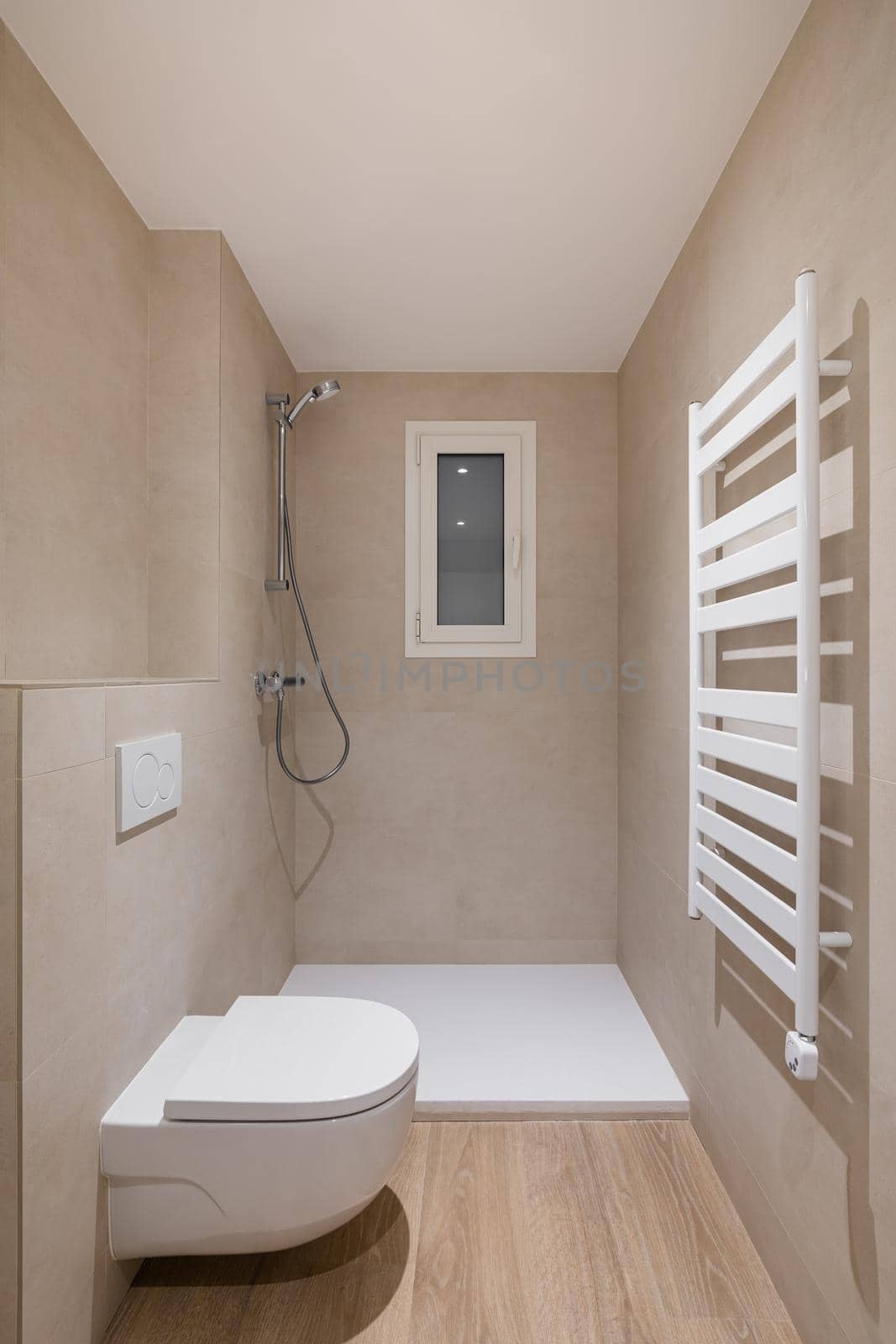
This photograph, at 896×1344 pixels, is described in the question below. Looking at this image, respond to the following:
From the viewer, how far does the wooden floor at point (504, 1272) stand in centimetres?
135

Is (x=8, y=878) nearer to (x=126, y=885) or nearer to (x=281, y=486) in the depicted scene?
(x=126, y=885)

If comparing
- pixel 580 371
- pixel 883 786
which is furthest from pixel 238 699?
pixel 580 371

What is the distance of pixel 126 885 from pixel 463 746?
163 cm

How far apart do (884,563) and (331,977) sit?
234 centimetres

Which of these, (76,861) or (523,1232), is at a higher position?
(76,861)

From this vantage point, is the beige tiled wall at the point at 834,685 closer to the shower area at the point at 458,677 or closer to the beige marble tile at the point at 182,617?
the shower area at the point at 458,677

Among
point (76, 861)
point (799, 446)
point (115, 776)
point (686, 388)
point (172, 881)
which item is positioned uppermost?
point (686, 388)

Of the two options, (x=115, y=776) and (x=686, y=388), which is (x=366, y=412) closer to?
(x=686, y=388)

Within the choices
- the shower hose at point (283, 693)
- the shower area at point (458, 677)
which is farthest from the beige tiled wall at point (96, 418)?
the shower area at point (458, 677)

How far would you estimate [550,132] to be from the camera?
5.25 ft

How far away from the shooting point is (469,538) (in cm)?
292

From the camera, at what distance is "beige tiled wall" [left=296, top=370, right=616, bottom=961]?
2.88m

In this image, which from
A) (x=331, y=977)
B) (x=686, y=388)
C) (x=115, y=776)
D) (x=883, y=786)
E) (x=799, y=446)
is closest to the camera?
(x=883, y=786)

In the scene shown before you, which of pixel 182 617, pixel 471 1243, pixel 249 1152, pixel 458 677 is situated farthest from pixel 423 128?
pixel 471 1243
